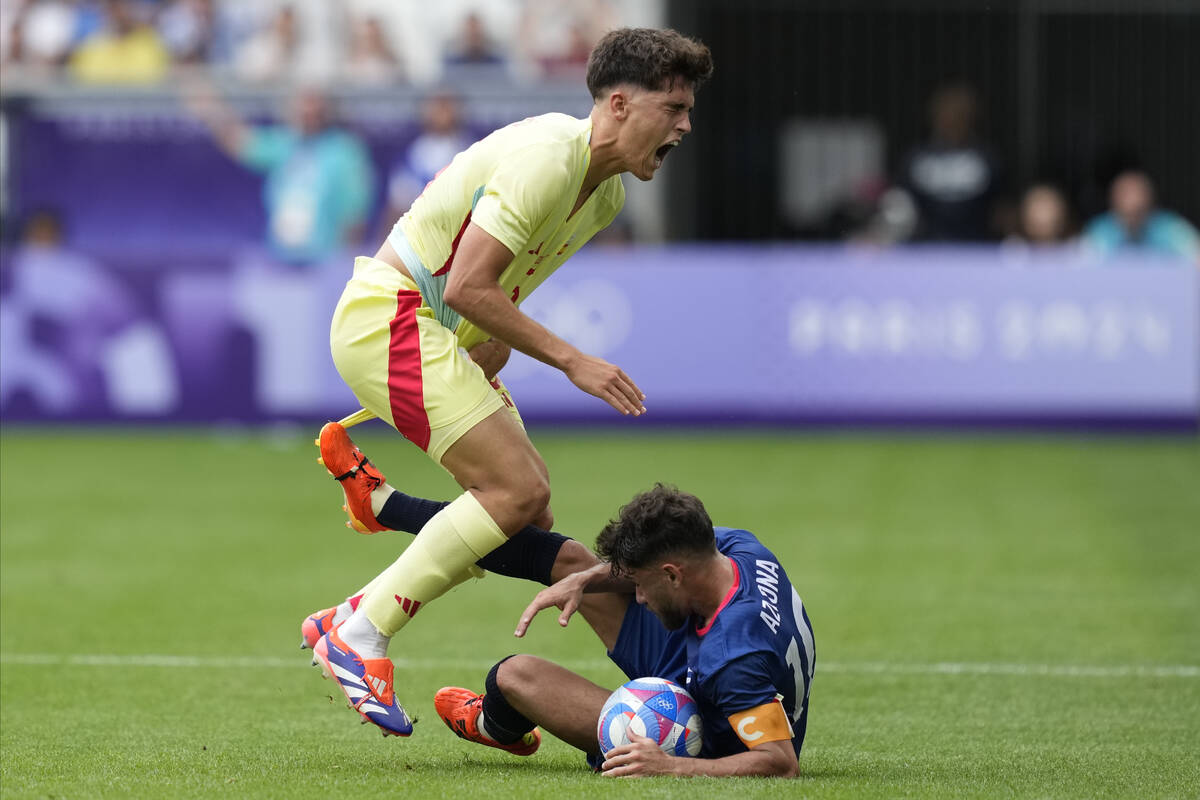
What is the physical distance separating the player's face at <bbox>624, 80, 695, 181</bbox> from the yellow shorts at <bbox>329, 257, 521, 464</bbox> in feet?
2.64

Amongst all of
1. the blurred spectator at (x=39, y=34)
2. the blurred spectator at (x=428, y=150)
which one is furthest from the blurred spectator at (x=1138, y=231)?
the blurred spectator at (x=39, y=34)

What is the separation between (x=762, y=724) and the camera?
5133mm

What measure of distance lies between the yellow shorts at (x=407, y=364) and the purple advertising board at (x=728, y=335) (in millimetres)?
9525

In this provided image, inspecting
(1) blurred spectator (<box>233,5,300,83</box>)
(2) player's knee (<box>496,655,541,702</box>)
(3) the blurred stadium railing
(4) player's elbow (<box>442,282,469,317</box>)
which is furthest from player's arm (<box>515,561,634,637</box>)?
(1) blurred spectator (<box>233,5,300,83</box>)

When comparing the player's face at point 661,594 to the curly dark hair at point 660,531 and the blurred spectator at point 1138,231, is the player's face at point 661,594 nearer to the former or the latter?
the curly dark hair at point 660,531

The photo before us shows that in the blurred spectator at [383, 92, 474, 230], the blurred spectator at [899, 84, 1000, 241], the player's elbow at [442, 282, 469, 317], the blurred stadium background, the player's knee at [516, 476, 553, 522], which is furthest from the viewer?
the blurred spectator at [383, 92, 474, 230]

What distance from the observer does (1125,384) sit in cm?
1568

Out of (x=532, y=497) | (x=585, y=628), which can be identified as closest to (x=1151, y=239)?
(x=585, y=628)

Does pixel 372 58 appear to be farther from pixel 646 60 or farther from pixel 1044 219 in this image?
pixel 646 60

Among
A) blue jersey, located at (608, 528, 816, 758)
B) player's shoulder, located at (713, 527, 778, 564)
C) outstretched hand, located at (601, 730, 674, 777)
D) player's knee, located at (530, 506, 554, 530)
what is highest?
player's shoulder, located at (713, 527, 778, 564)

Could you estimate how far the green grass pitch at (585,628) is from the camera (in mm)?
5684

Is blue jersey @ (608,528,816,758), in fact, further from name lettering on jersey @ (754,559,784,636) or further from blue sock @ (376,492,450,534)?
blue sock @ (376,492,450,534)

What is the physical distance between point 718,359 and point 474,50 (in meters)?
5.67

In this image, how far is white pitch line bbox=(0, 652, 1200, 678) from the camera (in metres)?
7.55
